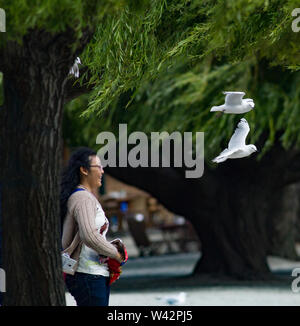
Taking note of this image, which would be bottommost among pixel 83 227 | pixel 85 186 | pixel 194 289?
pixel 194 289

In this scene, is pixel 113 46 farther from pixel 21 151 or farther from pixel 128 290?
pixel 128 290

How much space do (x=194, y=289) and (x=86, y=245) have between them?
32.8 ft

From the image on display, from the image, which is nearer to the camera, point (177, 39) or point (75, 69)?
point (177, 39)

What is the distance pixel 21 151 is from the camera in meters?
6.90

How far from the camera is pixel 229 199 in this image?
17.4m

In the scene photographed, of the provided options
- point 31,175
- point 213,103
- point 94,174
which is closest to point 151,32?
point 94,174

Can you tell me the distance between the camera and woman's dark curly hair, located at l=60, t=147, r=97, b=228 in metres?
6.80

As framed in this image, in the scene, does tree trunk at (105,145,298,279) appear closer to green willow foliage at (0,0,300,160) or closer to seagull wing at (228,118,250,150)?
green willow foliage at (0,0,300,160)

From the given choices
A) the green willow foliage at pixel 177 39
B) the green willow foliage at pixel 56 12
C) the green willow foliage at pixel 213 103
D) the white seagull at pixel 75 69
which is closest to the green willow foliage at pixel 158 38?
the green willow foliage at pixel 177 39

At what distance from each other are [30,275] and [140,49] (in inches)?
69.5

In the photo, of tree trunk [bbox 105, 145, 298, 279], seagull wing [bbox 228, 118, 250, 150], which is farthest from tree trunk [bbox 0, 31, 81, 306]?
tree trunk [bbox 105, 145, 298, 279]

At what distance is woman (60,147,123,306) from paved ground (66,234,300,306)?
264 inches

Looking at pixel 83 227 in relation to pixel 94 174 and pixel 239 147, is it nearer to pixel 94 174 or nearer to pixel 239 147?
pixel 94 174

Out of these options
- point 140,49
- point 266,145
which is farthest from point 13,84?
point 266,145
